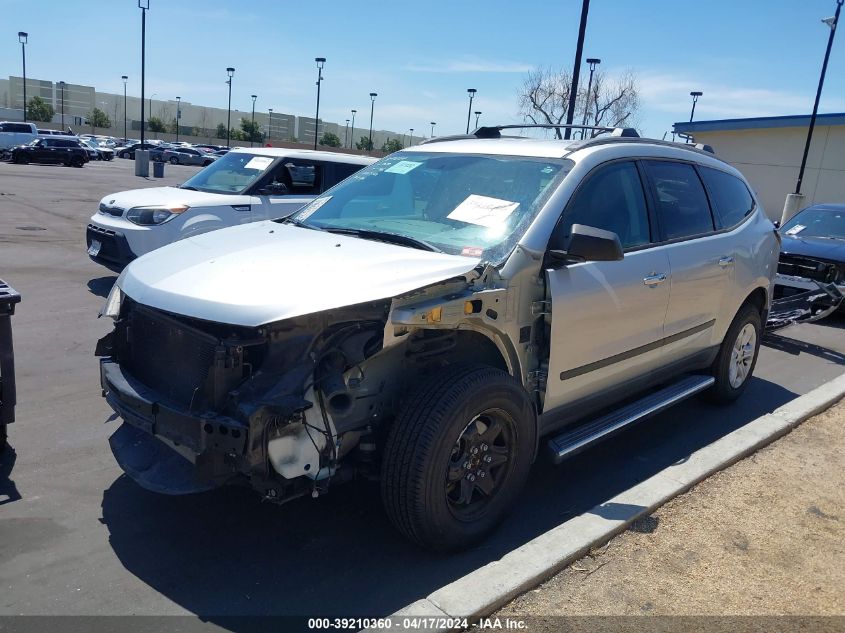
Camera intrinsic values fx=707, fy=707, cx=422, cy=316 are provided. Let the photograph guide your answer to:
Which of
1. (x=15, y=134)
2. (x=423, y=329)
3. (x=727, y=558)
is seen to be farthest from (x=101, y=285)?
(x=15, y=134)

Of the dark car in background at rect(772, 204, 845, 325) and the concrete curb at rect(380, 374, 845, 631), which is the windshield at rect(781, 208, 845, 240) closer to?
the dark car in background at rect(772, 204, 845, 325)

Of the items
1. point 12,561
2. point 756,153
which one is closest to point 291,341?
point 12,561

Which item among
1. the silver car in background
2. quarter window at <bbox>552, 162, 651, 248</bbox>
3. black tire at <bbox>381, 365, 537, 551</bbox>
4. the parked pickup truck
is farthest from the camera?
the silver car in background

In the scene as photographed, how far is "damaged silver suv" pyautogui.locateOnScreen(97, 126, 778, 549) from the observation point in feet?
9.67

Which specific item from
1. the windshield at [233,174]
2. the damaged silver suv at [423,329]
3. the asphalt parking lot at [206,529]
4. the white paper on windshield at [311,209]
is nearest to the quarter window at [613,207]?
the damaged silver suv at [423,329]

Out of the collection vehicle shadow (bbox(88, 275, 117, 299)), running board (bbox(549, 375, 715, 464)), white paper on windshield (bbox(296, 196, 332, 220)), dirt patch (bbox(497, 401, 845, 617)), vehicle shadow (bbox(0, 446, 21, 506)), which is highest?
white paper on windshield (bbox(296, 196, 332, 220))

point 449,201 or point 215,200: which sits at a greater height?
point 449,201

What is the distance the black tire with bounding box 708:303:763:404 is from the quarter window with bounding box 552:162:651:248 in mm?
1646

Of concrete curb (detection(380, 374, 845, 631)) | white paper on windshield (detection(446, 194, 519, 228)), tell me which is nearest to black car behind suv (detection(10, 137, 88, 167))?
white paper on windshield (detection(446, 194, 519, 228))

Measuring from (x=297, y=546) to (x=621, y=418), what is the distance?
208 cm

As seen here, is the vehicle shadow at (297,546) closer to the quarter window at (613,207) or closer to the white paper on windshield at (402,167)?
the quarter window at (613,207)

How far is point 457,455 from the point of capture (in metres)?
3.30

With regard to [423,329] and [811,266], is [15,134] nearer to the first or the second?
[811,266]

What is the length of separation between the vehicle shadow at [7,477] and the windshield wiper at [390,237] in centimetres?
219
